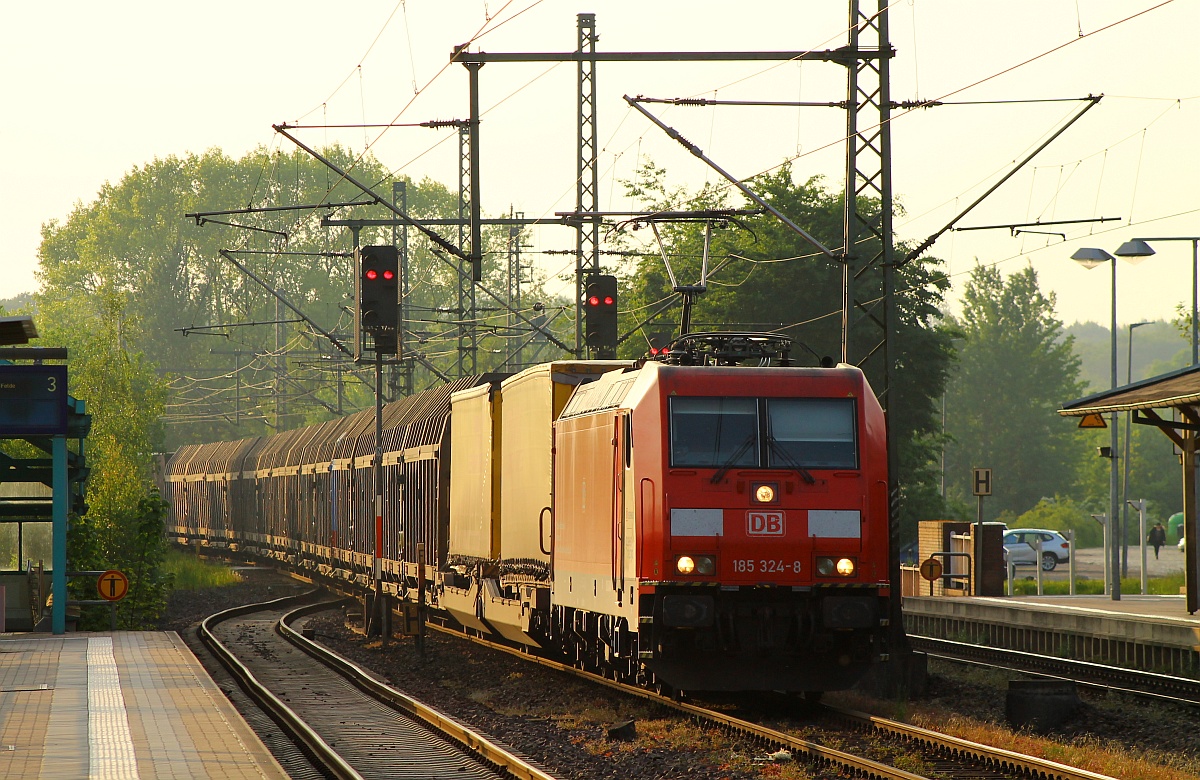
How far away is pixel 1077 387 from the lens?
106625 millimetres

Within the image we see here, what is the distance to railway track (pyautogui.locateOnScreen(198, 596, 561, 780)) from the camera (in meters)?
12.3

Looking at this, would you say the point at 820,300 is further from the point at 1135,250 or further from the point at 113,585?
the point at 113,585

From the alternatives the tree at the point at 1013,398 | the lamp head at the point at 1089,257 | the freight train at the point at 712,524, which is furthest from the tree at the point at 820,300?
the tree at the point at 1013,398

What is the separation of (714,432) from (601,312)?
449 inches

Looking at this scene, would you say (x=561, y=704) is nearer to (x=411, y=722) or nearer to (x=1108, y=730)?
(x=411, y=722)

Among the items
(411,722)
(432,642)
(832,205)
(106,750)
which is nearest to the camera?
(106,750)

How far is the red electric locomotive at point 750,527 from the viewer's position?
1401 centimetres

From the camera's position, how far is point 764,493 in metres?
14.2

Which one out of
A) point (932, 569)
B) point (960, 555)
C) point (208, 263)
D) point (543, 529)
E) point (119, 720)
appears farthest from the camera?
point (208, 263)

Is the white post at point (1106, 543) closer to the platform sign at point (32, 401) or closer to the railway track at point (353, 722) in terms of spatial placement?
the railway track at point (353, 722)

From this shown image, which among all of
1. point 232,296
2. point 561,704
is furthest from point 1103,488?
point 561,704

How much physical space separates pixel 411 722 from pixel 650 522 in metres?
3.27

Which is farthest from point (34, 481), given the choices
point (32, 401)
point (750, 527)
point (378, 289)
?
point (750, 527)

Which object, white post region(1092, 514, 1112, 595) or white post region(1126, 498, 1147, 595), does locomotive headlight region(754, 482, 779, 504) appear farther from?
white post region(1126, 498, 1147, 595)
